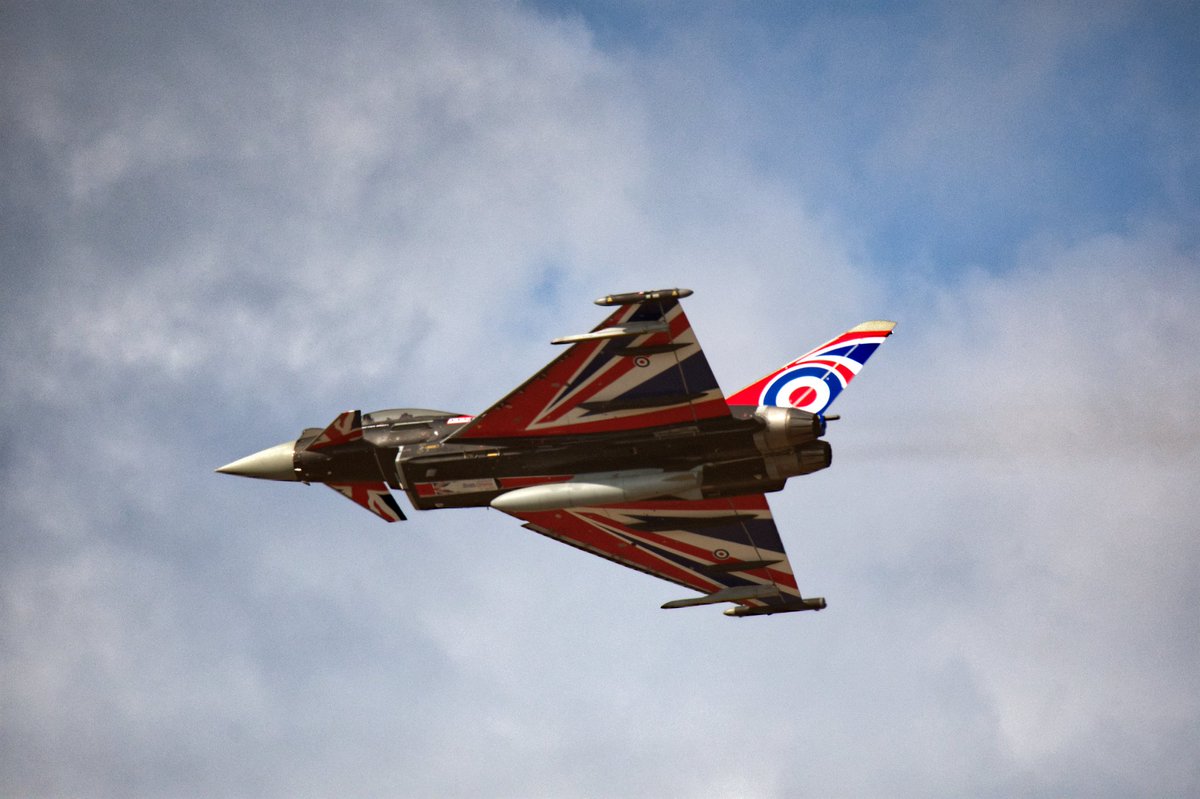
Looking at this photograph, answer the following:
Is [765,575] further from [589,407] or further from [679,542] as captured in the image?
[589,407]

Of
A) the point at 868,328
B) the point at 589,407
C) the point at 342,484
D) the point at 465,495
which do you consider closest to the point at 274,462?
the point at 342,484

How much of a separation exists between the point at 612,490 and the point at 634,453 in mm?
1271

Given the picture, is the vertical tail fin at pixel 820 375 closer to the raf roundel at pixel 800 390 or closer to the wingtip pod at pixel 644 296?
the raf roundel at pixel 800 390

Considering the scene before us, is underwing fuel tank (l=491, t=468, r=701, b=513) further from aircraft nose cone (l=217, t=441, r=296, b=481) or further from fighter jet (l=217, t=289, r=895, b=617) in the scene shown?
aircraft nose cone (l=217, t=441, r=296, b=481)

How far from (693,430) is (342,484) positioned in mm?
11732

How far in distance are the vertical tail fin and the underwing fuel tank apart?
4614 mm

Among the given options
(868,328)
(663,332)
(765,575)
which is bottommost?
(765,575)

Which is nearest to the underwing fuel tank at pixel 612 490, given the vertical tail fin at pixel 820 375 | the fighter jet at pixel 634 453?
the fighter jet at pixel 634 453

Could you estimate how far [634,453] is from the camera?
164 ft

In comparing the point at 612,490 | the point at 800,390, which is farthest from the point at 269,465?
the point at 800,390

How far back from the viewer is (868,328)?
54188 millimetres

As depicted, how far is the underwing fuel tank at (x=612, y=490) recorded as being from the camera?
1959 inches

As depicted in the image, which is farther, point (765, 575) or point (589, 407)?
point (765, 575)

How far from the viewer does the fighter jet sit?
160 feet
